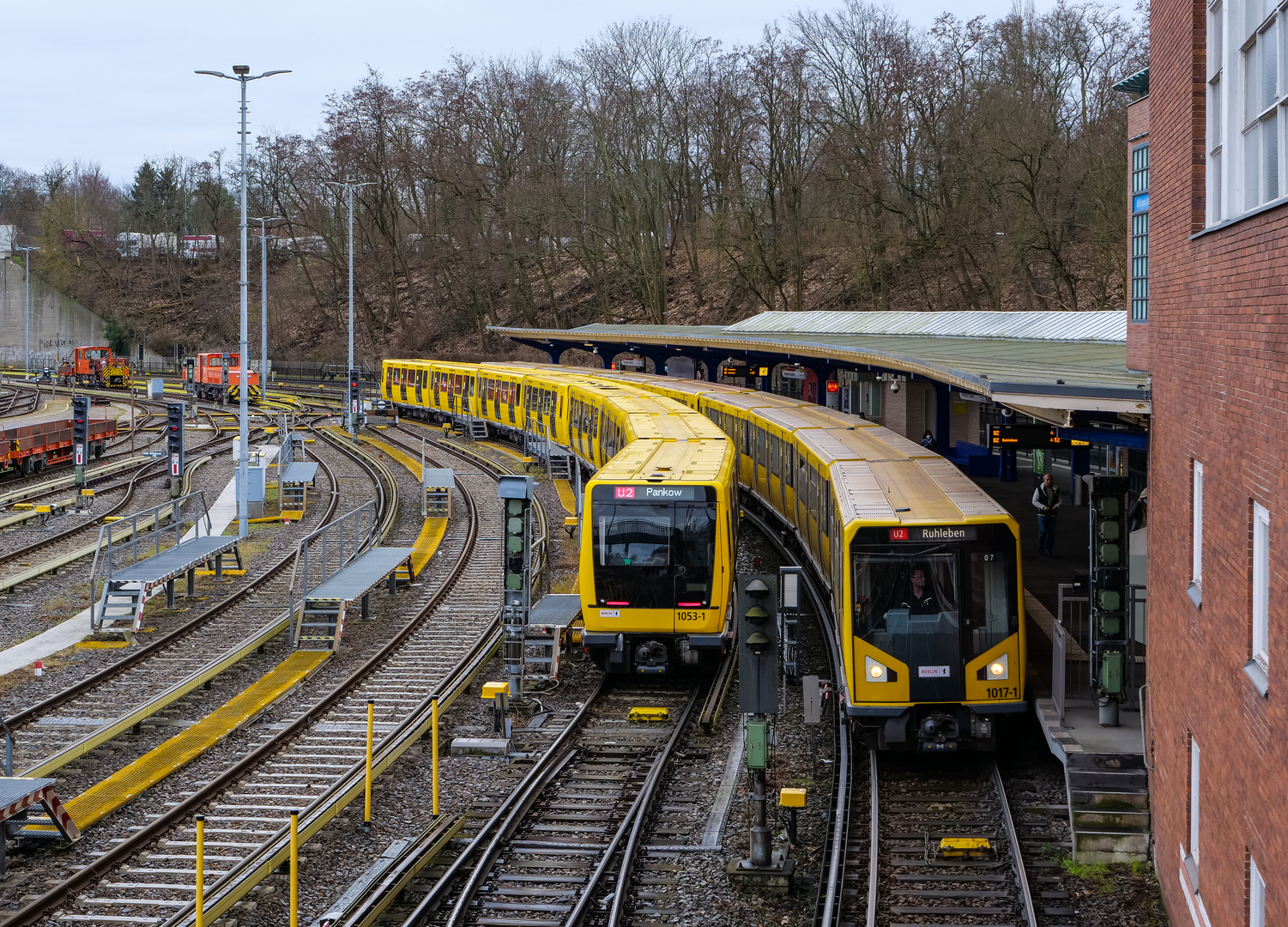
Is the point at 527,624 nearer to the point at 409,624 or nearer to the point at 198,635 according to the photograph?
the point at 409,624

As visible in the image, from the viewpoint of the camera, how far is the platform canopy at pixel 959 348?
1105cm

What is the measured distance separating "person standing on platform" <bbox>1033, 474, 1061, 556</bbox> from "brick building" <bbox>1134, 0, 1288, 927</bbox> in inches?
332

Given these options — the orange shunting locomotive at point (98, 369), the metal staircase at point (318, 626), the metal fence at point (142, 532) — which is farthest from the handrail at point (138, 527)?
the orange shunting locomotive at point (98, 369)

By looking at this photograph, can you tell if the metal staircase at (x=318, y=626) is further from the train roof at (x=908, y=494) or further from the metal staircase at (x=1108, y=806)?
the metal staircase at (x=1108, y=806)

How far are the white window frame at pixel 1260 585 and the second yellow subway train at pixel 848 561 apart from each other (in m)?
5.22

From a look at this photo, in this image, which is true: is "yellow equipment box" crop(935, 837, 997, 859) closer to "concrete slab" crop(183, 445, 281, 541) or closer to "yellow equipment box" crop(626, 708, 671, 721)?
"yellow equipment box" crop(626, 708, 671, 721)

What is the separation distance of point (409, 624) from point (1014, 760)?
918 cm

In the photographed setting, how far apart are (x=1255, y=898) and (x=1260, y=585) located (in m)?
1.58

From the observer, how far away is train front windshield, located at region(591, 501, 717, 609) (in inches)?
594

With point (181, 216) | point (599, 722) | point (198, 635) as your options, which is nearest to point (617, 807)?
point (599, 722)

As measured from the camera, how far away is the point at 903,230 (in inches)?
1972

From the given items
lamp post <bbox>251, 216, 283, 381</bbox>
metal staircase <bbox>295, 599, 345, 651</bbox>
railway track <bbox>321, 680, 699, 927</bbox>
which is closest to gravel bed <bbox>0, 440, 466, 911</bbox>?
metal staircase <bbox>295, 599, 345, 651</bbox>

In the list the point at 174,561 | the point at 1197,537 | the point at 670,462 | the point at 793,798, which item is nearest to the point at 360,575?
the point at 174,561

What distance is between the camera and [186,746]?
43.9 feet
